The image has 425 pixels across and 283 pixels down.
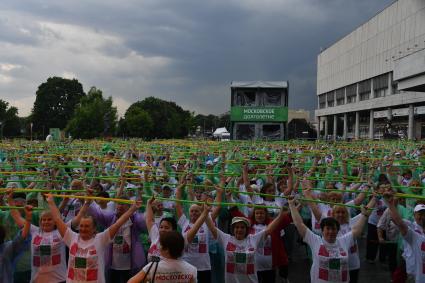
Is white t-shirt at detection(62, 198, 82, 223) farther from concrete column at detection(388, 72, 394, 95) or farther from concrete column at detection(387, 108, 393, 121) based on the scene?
concrete column at detection(387, 108, 393, 121)

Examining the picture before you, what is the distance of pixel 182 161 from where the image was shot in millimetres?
12203

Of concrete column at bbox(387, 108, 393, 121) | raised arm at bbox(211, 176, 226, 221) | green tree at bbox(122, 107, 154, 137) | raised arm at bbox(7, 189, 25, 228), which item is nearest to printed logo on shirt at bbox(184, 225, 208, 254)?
raised arm at bbox(211, 176, 226, 221)

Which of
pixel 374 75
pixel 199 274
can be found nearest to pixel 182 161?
pixel 199 274

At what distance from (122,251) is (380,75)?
6258cm

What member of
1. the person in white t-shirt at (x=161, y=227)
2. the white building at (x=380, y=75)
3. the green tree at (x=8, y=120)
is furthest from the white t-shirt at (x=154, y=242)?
the green tree at (x=8, y=120)

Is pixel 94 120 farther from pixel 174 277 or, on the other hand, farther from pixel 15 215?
pixel 174 277

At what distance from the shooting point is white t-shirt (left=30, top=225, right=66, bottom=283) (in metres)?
5.30

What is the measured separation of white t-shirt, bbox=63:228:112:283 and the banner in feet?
75.7

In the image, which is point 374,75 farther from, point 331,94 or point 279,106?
point 279,106

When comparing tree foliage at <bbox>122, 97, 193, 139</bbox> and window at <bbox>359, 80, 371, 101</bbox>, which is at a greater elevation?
window at <bbox>359, 80, 371, 101</bbox>

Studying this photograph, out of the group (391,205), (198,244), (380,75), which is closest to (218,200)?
(198,244)

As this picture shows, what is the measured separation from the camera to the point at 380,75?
6316 cm

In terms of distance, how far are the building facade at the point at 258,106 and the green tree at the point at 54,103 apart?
5432cm

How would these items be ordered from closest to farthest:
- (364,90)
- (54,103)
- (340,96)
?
1. (364,90)
2. (54,103)
3. (340,96)
